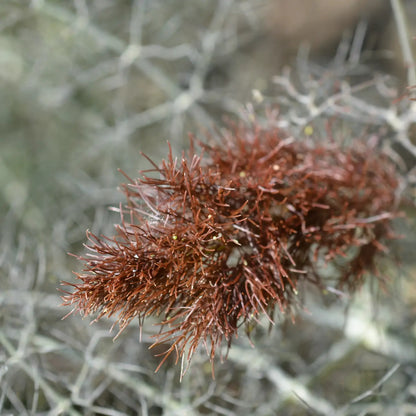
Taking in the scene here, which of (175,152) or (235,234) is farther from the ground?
(175,152)

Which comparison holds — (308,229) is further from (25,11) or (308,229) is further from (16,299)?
(25,11)

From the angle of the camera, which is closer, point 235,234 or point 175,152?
point 235,234

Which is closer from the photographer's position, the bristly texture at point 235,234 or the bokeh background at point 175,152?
the bristly texture at point 235,234

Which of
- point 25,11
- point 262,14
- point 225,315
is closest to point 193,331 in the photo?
point 225,315

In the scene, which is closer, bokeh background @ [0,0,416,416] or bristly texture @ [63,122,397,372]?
bristly texture @ [63,122,397,372]
